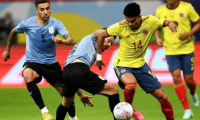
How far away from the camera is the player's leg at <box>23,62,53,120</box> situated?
8688 mm

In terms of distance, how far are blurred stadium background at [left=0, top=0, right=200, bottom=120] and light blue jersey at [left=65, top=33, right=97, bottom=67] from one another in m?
2.08

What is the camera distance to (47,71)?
916cm

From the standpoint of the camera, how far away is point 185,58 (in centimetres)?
1035

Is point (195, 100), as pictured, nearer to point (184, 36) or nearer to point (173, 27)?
point (184, 36)

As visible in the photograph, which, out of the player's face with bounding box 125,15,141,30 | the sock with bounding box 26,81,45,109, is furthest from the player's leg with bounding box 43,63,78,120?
the player's face with bounding box 125,15,141,30

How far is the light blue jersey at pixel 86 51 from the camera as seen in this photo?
26.8 feet

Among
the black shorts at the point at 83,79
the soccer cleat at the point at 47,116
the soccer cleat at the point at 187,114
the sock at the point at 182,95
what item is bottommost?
the soccer cleat at the point at 187,114

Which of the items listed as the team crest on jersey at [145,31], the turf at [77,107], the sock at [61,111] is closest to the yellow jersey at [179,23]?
the turf at [77,107]

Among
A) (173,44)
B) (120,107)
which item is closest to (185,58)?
(173,44)

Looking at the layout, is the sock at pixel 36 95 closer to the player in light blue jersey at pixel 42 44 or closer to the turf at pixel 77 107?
the player in light blue jersey at pixel 42 44

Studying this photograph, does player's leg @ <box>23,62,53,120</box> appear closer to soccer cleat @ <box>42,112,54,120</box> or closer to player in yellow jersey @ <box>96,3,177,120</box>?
soccer cleat @ <box>42,112,54,120</box>

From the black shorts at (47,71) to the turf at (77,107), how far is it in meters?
1.20

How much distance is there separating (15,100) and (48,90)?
1.32 meters

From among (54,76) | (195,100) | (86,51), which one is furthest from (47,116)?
(195,100)
